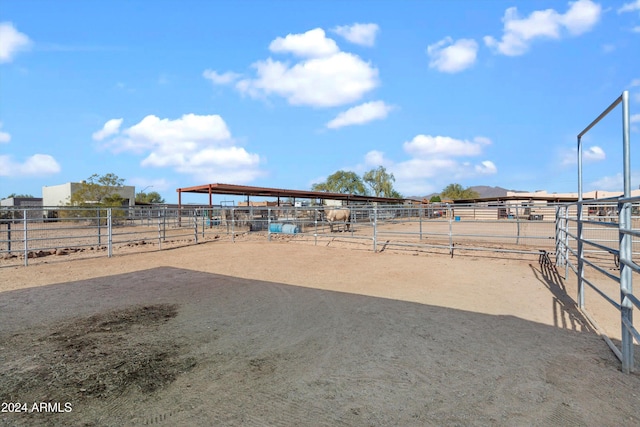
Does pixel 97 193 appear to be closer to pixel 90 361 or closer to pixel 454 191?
pixel 90 361

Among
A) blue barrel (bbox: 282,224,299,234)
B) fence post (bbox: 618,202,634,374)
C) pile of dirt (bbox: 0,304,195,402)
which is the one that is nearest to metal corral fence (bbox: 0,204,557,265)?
blue barrel (bbox: 282,224,299,234)

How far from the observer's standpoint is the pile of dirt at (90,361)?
7.84 feet

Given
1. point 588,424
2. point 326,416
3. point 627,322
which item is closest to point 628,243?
point 627,322

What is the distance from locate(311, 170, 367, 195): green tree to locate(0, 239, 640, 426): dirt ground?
54068mm

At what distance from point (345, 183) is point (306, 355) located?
2281 inches

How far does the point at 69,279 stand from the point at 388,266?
6748mm

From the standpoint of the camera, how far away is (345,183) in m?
60.3

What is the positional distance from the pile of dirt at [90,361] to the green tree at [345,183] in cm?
5664

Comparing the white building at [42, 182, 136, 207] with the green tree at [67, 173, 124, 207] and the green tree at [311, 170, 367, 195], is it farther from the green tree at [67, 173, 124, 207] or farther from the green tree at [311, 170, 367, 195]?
the green tree at [311, 170, 367, 195]

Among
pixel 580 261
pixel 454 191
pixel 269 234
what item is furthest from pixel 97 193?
pixel 454 191

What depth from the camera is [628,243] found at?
9.48 feet

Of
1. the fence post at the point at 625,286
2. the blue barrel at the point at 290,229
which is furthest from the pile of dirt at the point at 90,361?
the blue barrel at the point at 290,229

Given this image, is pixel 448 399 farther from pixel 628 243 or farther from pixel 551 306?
pixel 551 306

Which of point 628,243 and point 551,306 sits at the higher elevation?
point 628,243
